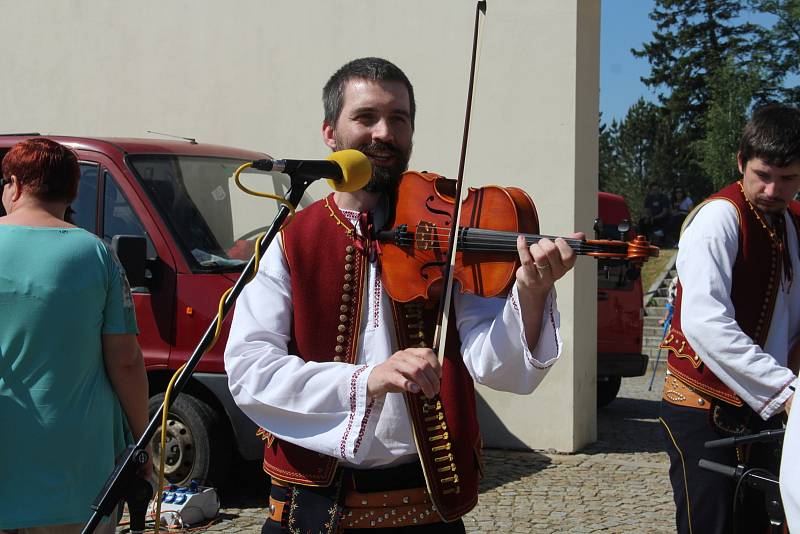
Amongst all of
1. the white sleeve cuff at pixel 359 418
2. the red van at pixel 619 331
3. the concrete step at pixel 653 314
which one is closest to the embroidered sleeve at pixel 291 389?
the white sleeve cuff at pixel 359 418

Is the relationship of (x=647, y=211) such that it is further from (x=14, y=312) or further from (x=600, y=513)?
(x=14, y=312)

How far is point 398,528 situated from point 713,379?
138 cm

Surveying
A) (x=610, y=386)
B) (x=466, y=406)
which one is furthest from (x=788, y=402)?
(x=610, y=386)

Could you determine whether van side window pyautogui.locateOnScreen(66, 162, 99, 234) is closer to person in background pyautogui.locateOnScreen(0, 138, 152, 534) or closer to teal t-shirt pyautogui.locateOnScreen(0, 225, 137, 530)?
person in background pyautogui.locateOnScreen(0, 138, 152, 534)

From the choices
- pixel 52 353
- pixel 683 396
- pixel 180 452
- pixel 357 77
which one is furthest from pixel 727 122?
pixel 357 77

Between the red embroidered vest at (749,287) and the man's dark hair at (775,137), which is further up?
the man's dark hair at (775,137)

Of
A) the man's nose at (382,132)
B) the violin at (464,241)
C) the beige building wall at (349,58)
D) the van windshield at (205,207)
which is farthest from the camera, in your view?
the beige building wall at (349,58)

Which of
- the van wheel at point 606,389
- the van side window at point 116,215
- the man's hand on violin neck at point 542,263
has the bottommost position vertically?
the van wheel at point 606,389

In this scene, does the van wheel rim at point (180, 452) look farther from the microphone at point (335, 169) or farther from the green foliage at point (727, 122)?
the green foliage at point (727, 122)

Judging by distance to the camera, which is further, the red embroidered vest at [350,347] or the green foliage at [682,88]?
the green foliage at [682,88]

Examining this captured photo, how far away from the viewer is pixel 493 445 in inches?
294

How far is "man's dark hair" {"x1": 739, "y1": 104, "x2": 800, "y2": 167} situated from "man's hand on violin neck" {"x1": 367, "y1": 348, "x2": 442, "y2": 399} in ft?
6.07

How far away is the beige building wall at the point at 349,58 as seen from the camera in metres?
7.26

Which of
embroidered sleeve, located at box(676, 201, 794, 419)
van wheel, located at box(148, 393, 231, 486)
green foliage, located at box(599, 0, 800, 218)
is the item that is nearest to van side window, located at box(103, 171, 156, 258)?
van wheel, located at box(148, 393, 231, 486)
